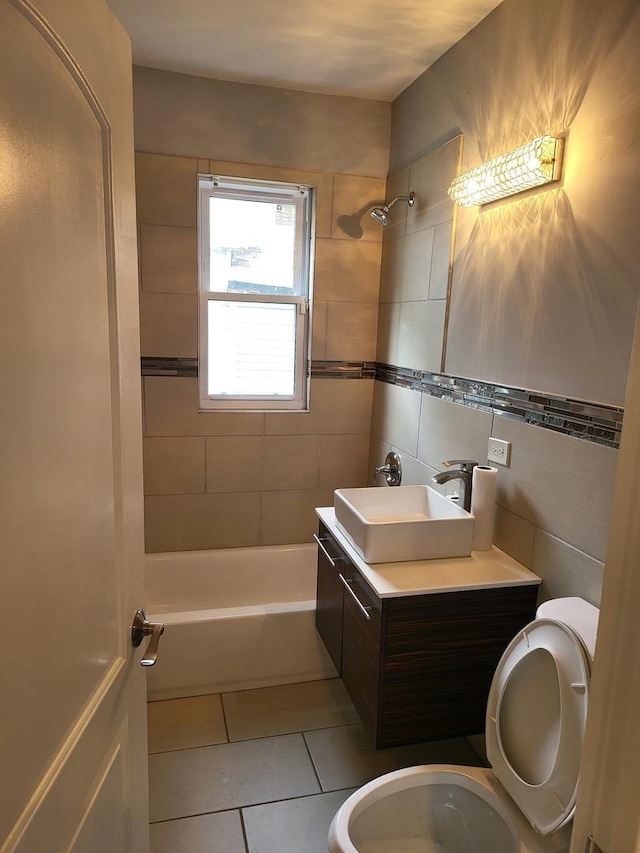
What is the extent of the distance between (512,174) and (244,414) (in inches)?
68.7

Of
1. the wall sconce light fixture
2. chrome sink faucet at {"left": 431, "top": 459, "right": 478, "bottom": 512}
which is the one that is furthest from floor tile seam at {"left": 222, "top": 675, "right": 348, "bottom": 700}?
the wall sconce light fixture

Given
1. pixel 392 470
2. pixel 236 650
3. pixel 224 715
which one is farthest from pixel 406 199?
pixel 224 715

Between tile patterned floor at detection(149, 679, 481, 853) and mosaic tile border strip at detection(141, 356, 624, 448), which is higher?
mosaic tile border strip at detection(141, 356, 624, 448)

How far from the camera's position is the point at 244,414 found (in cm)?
303

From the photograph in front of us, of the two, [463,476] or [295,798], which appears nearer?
[295,798]

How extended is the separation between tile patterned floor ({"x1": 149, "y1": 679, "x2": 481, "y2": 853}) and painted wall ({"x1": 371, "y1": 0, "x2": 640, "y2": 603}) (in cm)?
101

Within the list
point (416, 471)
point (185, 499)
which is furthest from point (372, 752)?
point (185, 499)

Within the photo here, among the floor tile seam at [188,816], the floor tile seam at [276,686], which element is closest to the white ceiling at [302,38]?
the floor tile seam at [276,686]

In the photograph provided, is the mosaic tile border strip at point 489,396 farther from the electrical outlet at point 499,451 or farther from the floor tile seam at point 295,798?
the floor tile seam at point 295,798

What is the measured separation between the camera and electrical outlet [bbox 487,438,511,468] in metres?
1.97

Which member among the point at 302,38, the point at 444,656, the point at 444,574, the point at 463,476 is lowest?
the point at 444,656

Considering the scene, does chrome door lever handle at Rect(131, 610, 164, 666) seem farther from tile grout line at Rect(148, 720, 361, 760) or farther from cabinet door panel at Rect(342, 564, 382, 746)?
tile grout line at Rect(148, 720, 361, 760)

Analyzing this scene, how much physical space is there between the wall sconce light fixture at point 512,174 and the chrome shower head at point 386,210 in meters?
0.57

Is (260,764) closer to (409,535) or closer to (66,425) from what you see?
(409,535)
